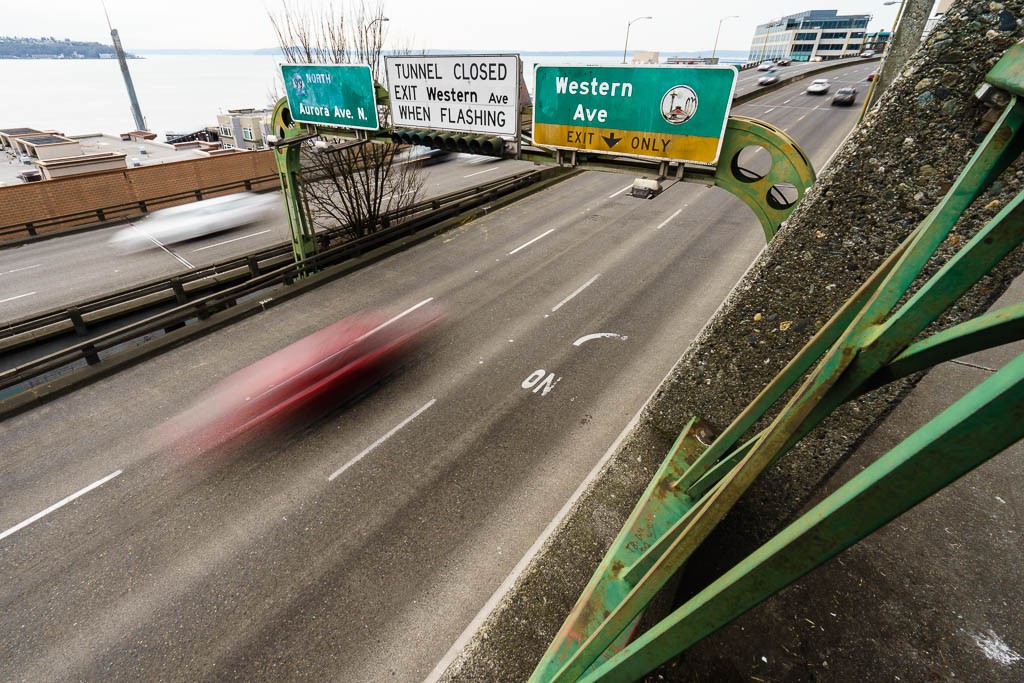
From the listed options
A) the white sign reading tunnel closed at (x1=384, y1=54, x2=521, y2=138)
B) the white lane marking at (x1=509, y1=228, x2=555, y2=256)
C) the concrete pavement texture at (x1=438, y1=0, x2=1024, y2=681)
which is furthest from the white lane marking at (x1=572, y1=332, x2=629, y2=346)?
the concrete pavement texture at (x1=438, y1=0, x2=1024, y2=681)

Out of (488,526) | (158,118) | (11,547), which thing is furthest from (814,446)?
(158,118)

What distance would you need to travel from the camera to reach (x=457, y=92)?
10.4 meters

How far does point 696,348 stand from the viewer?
4785 mm

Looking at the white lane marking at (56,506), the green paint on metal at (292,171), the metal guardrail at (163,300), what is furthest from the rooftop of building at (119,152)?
the white lane marking at (56,506)

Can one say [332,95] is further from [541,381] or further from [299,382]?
[541,381]

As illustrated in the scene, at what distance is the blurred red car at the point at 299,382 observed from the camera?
32.8 ft

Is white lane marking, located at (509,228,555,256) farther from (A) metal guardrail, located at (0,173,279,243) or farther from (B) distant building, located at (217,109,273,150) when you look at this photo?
(B) distant building, located at (217,109,273,150)

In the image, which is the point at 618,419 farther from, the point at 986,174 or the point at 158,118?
the point at 158,118

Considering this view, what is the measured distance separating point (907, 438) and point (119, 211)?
1435 inches

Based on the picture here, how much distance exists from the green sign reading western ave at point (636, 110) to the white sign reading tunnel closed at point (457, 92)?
2.50ft

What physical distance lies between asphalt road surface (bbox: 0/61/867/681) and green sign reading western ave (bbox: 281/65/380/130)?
5.70 metres

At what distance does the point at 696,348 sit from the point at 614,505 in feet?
6.55

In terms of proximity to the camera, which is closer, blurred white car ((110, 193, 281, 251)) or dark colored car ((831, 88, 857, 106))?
blurred white car ((110, 193, 281, 251))

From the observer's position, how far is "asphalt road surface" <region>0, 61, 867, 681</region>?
6348 millimetres
